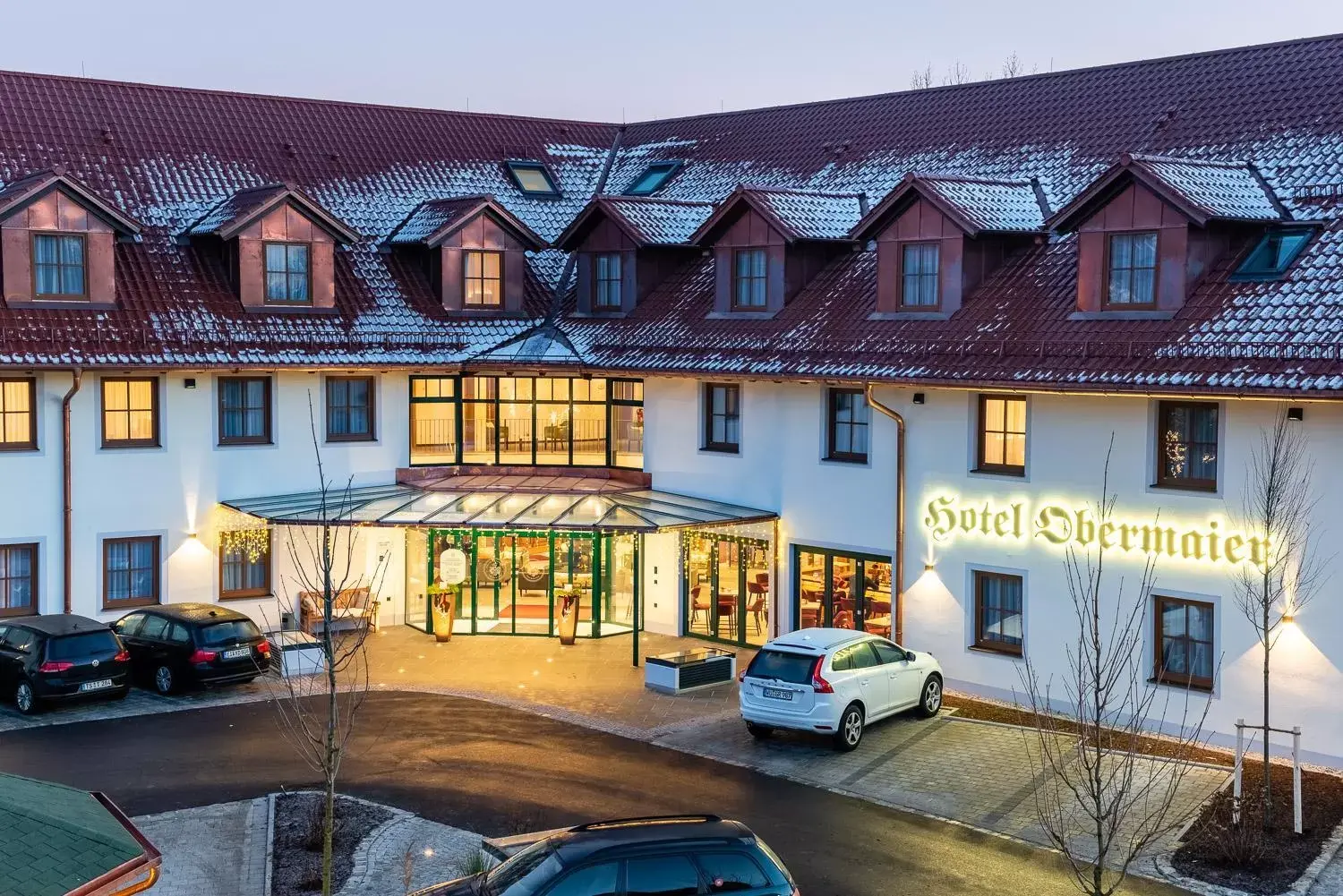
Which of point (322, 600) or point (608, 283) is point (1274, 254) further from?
point (322, 600)

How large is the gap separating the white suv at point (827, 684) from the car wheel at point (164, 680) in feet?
31.3

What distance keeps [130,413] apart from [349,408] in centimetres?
423

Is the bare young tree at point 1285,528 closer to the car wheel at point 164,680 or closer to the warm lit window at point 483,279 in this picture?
the warm lit window at point 483,279

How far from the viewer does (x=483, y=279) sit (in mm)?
32281

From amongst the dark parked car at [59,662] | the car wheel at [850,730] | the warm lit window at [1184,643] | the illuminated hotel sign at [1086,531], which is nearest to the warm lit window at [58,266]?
the dark parked car at [59,662]

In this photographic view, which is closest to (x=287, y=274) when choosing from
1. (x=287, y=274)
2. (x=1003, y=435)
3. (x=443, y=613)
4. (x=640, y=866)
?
(x=287, y=274)

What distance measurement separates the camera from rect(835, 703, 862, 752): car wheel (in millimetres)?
22016

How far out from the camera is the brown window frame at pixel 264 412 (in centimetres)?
2905

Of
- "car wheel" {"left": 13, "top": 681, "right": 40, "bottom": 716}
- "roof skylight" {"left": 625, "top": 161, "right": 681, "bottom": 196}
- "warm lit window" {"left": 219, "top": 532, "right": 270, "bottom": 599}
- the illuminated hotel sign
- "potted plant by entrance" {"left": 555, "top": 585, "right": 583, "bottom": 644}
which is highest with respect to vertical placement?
"roof skylight" {"left": 625, "top": 161, "right": 681, "bottom": 196}

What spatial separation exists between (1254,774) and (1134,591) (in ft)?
11.1

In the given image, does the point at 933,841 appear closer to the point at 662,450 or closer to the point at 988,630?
the point at 988,630

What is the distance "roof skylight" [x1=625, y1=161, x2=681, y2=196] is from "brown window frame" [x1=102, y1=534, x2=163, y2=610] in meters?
13.7

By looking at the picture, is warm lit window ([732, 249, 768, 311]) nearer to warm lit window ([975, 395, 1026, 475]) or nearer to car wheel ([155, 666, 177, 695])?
warm lit window ([975, 395, 1026, 475])

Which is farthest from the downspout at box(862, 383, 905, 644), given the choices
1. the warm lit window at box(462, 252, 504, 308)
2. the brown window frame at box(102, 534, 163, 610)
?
the brown window frame at box(102, 534, 163, 610)
